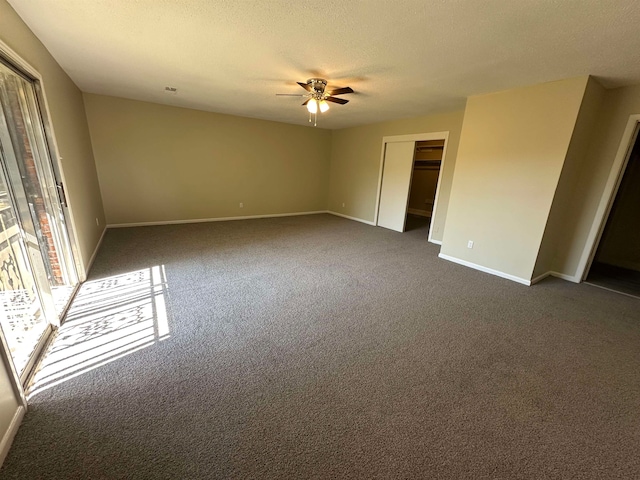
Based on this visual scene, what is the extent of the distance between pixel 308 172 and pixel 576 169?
5.13 m

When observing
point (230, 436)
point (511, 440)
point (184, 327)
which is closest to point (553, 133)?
point (511, 440)

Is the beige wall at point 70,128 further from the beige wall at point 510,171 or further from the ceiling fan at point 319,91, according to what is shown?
the beige wall at point 510,171

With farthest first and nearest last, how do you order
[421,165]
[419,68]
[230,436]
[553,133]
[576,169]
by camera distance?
[421,165], [576,169], [553,133], [419,68], [230,436]

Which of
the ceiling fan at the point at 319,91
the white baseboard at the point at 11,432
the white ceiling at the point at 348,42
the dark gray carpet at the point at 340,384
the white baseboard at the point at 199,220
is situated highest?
the white ceiling at the point at 348,42

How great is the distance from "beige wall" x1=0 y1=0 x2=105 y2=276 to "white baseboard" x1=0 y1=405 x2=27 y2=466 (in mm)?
1932

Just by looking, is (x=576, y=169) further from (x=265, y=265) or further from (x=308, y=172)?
(x=308, y=172)

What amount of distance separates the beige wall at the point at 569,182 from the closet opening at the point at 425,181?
3.40 m

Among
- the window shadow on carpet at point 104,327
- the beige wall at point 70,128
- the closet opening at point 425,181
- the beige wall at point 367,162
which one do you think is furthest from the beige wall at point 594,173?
the beige wall at point 70,128

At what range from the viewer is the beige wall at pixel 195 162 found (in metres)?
4.61

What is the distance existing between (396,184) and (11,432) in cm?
581

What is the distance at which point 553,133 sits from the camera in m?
2.89

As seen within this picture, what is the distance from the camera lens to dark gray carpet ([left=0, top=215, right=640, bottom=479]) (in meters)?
1.25

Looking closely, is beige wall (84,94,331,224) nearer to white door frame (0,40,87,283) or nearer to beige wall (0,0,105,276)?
beige wall (0,0,105,276)

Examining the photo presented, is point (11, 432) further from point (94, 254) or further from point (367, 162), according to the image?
point (367, 162)
